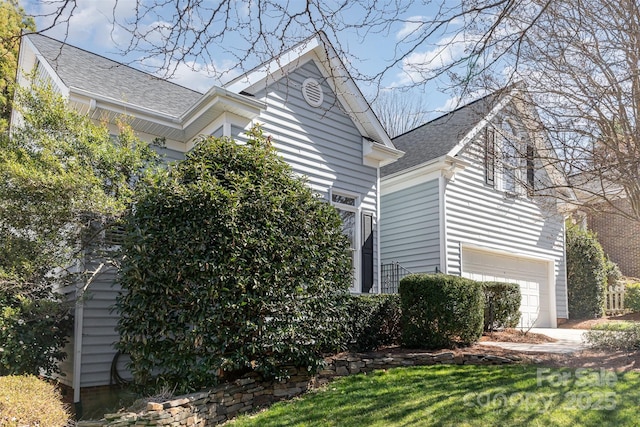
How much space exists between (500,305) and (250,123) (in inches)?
276

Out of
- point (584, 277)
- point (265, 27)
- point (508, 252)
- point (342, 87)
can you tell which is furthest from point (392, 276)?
point (265, 27)

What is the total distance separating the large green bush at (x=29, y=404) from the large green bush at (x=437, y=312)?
525 cm

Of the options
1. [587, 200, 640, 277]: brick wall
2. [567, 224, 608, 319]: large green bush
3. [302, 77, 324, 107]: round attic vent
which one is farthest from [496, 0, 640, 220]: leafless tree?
[587, 200, 640, 277]: brick wall

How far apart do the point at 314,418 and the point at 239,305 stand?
1.50m

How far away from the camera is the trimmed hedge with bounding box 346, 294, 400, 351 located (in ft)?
26.6

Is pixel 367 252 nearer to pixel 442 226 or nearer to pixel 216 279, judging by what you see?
pixel 442 226

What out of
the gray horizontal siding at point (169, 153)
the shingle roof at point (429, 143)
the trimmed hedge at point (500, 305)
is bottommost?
the trimmed hedge at point (500, 305)

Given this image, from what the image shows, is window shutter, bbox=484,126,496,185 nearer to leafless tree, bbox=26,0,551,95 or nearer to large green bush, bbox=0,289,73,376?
leafless tree, bbox=26,0,551,95

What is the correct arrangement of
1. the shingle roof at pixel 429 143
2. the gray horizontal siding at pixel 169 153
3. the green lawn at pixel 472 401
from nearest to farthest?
the green lawn at pixel 472 401
the gray horizontal siding at pixel 169 153
the shingle roof at pixel 429 143

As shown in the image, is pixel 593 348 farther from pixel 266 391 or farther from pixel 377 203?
pixel 266 391

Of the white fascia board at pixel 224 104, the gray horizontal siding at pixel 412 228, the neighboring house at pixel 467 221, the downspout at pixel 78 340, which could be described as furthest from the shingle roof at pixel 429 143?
the downspout at pixel 78 340

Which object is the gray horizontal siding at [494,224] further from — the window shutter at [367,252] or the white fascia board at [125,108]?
the white fascia board at [125,108]

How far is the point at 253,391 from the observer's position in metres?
6.04

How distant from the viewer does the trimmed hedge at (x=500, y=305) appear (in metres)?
11.3
